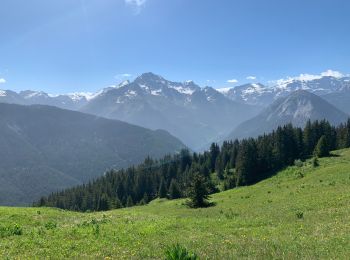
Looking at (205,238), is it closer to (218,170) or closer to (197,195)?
(197,195)

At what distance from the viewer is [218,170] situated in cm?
13988

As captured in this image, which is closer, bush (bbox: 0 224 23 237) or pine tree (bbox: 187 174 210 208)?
bush (bbox: 0 224 23 237)

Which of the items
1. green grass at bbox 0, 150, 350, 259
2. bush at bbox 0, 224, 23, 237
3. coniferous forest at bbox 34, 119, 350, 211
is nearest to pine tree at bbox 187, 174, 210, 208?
coniferous forest at bbox 34, 119, 350, 211

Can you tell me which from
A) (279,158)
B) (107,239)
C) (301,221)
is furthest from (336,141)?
(107,239)

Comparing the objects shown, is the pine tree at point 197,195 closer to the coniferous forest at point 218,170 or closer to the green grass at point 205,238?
the coniferous forest at point 218,170

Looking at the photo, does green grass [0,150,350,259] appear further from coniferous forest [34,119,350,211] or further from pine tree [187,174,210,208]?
coniferous forest [34,119,350,211]

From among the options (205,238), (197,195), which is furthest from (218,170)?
(205,238)

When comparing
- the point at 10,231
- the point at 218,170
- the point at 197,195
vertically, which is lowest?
the point at 197,195

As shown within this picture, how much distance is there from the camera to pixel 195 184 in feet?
222

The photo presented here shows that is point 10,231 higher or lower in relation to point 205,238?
higher

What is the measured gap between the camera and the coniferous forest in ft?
357

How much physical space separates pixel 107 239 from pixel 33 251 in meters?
4.66

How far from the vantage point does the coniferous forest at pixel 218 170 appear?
10869 centimetres

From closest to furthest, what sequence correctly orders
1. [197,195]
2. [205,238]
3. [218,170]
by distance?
[205,238]
[197,195]
[218,170]
